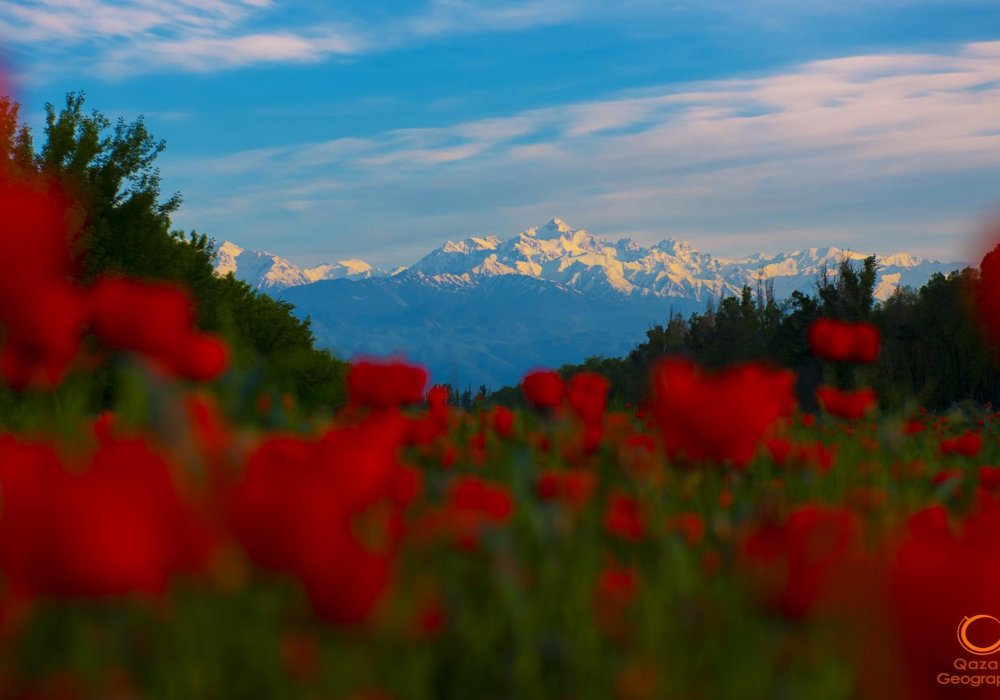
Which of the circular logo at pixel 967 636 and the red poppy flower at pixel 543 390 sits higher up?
the red poppy flower at pixel 543 390

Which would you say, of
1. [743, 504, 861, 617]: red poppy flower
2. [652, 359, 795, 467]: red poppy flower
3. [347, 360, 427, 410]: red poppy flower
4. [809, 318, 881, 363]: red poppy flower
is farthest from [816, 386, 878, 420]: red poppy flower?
[743, 504, 861, 617]: red poppy flower

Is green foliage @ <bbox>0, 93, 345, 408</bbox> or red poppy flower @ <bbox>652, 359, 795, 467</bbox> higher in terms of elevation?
green foliage @ <bbox>0, 93, 345, 408</bbox>

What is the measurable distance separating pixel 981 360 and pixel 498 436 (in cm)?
4241

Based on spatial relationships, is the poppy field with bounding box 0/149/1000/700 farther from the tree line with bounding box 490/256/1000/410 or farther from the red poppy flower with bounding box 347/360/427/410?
the tree line with bounding box 490/256/1000/410

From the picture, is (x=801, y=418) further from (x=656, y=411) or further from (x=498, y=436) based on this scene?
(x=656, y=411)

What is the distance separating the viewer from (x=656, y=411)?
2.29 metres

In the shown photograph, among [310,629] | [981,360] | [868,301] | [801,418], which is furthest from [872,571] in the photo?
[868,301]

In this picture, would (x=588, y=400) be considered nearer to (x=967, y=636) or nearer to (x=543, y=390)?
(x=543, y=390)

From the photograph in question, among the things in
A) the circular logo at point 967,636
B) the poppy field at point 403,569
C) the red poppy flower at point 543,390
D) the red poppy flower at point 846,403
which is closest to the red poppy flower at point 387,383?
the poppy field at point 403,569

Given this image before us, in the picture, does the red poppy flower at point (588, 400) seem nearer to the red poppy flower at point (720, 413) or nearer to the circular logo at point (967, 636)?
the red poppy flower at point (720, 413)

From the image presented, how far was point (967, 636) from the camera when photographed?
113 cm

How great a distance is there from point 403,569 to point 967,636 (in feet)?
2.63

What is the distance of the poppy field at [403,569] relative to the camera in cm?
103

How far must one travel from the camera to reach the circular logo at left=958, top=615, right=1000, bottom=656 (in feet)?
3.68
